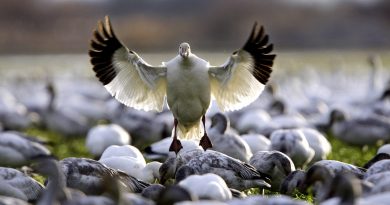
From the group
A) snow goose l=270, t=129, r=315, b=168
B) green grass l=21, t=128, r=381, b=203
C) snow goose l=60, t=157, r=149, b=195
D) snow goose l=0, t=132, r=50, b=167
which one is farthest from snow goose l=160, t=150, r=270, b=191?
snow goose l=0, t=132, r=50, b=167

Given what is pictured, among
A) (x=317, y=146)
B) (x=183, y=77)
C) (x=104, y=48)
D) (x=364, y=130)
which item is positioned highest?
(x=104, y=48)

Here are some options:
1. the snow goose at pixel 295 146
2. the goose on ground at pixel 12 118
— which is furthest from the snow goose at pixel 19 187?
the goose on ground at pixel 12 118

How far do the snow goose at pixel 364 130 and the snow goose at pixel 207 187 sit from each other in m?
5.22

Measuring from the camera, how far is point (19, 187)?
6.82m

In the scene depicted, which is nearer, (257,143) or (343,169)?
(343,169)

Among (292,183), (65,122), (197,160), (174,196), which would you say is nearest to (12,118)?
(65,122)

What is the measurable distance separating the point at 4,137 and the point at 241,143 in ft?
9.13

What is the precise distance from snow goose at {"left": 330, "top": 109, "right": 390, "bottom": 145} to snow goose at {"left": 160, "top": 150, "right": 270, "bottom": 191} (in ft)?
13.5

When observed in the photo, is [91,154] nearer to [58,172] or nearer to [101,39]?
[101,39]

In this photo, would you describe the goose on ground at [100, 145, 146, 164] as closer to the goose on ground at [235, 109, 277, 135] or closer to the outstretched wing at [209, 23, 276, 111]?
the outstretched wing at [209, 23, 276, 111]

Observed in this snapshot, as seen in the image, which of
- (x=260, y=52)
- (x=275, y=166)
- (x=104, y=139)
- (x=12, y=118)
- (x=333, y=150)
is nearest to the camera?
(x=275, y=166)

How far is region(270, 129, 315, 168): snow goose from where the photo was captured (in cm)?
877

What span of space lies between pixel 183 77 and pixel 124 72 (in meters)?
0.60

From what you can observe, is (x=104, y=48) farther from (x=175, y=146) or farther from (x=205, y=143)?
(x=205, y=143)
